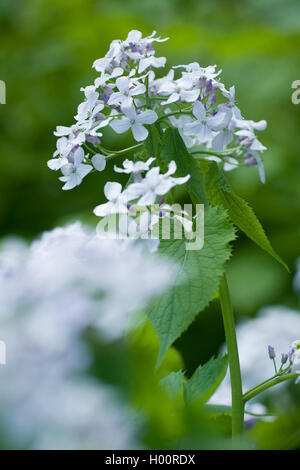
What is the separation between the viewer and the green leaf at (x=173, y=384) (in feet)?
3.01

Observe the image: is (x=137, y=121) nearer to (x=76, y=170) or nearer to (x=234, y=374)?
(x=76, y=170)

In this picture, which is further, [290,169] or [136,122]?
[290,169]

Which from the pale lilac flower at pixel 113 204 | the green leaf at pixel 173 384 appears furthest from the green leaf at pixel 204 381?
the pale lilac flower at pixel 113 204

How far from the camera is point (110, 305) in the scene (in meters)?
0.51

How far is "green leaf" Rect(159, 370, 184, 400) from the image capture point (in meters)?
0.92

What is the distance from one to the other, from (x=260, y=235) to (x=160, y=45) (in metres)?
2.27

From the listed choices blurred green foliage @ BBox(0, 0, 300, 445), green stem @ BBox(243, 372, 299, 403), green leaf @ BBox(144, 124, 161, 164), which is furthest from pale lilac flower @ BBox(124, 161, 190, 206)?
blurred green foliage @ BBox(0, 0, 300, 445)

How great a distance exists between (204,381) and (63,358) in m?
0.52

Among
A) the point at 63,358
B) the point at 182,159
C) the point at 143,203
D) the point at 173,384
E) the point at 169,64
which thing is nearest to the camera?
the point at 63,358

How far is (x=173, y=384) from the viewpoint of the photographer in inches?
37.1

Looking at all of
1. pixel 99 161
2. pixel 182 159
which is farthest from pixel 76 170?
pixel 182 159

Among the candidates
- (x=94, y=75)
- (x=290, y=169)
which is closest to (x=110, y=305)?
(x=290, y=169)

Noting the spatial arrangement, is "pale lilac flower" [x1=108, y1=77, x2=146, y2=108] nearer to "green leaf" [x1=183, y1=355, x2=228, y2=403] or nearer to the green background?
"green leaf" [x1=183, y1=355, x2=228, y2=403]

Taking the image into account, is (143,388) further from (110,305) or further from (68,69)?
(68,69)
